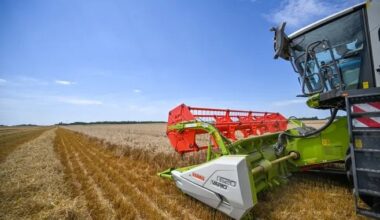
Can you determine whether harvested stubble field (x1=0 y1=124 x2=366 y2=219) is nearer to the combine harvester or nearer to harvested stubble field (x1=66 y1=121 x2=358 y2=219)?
harvested stubble field (x1=66 y1=121 x2=358 y2=219)

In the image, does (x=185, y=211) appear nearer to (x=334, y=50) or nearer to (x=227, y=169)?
(x=227, y=169)

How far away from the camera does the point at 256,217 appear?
2.79 m

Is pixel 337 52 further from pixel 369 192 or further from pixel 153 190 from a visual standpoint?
pixel 153 190

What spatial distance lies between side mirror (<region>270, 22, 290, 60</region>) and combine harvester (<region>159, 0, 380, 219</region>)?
2 centimetres

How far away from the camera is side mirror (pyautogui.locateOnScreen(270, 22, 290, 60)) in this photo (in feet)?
11.0

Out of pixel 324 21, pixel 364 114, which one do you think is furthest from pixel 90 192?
pixel 324 21

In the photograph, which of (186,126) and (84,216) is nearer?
(84,216)

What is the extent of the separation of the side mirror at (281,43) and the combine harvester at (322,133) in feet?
0.05

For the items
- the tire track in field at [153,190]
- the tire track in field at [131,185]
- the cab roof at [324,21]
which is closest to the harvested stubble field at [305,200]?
the tire track in field at [153,190]

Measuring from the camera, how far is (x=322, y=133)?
11.6 feet

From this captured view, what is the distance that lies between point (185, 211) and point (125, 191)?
54.1 inches

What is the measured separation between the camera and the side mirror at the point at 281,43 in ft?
11.0

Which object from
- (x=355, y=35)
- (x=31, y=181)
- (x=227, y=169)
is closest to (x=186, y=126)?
(x=227, y=169)

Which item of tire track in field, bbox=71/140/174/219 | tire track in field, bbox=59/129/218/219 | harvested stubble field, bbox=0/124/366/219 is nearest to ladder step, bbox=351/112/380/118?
harvested stubble field, bbox=0/124/366/219
